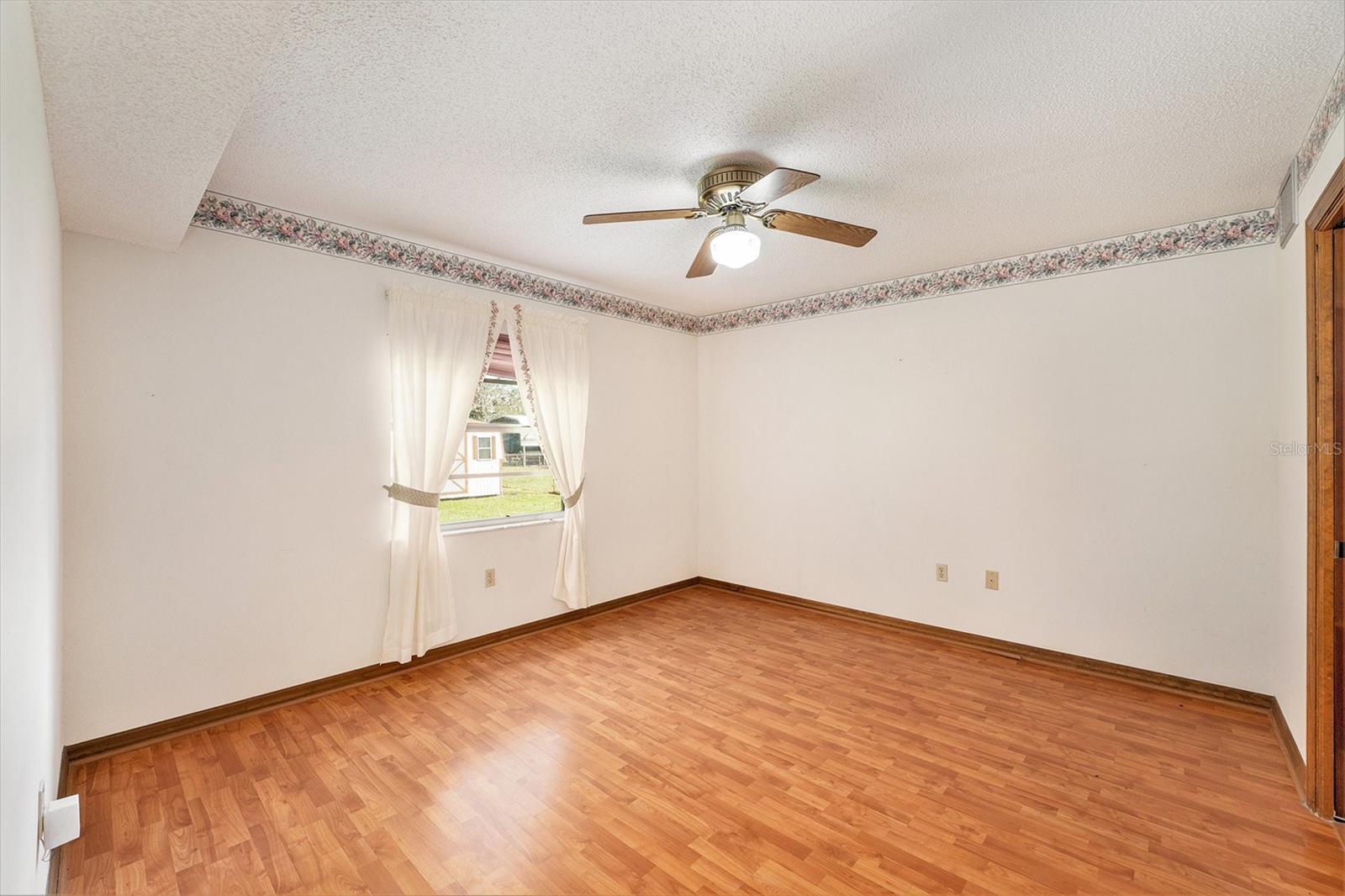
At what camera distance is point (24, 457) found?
1.33 meters

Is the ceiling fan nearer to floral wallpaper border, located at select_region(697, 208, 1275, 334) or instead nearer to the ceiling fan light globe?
the ceiling fan light globe

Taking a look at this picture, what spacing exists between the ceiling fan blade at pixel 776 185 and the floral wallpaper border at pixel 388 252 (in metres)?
2.03

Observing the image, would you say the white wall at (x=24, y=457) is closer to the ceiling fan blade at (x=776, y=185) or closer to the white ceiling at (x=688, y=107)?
the white ceiling at (x=688, y=107)

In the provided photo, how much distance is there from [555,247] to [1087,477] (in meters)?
3.44

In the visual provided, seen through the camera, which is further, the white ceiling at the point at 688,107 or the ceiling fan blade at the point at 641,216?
the ceiling fan blade at the point at 641,216

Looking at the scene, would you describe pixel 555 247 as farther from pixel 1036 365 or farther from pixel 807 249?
pixel 1036 365

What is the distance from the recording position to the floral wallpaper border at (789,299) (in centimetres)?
287

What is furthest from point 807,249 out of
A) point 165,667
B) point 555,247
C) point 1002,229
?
point 165,667

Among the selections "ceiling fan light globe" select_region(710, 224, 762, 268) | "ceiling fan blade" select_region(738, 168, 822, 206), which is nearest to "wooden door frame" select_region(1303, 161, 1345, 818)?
"ceiling fan blade" select_region(738, 168, 822, 206)

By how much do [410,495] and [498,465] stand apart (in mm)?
744

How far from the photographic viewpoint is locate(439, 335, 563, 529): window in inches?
147

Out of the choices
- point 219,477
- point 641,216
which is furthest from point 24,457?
point 641,216

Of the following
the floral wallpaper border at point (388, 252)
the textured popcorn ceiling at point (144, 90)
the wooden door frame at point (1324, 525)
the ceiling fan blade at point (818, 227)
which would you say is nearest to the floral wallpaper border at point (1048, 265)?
the wooden door frame at point (1324, 525)

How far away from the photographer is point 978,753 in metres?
2.46
